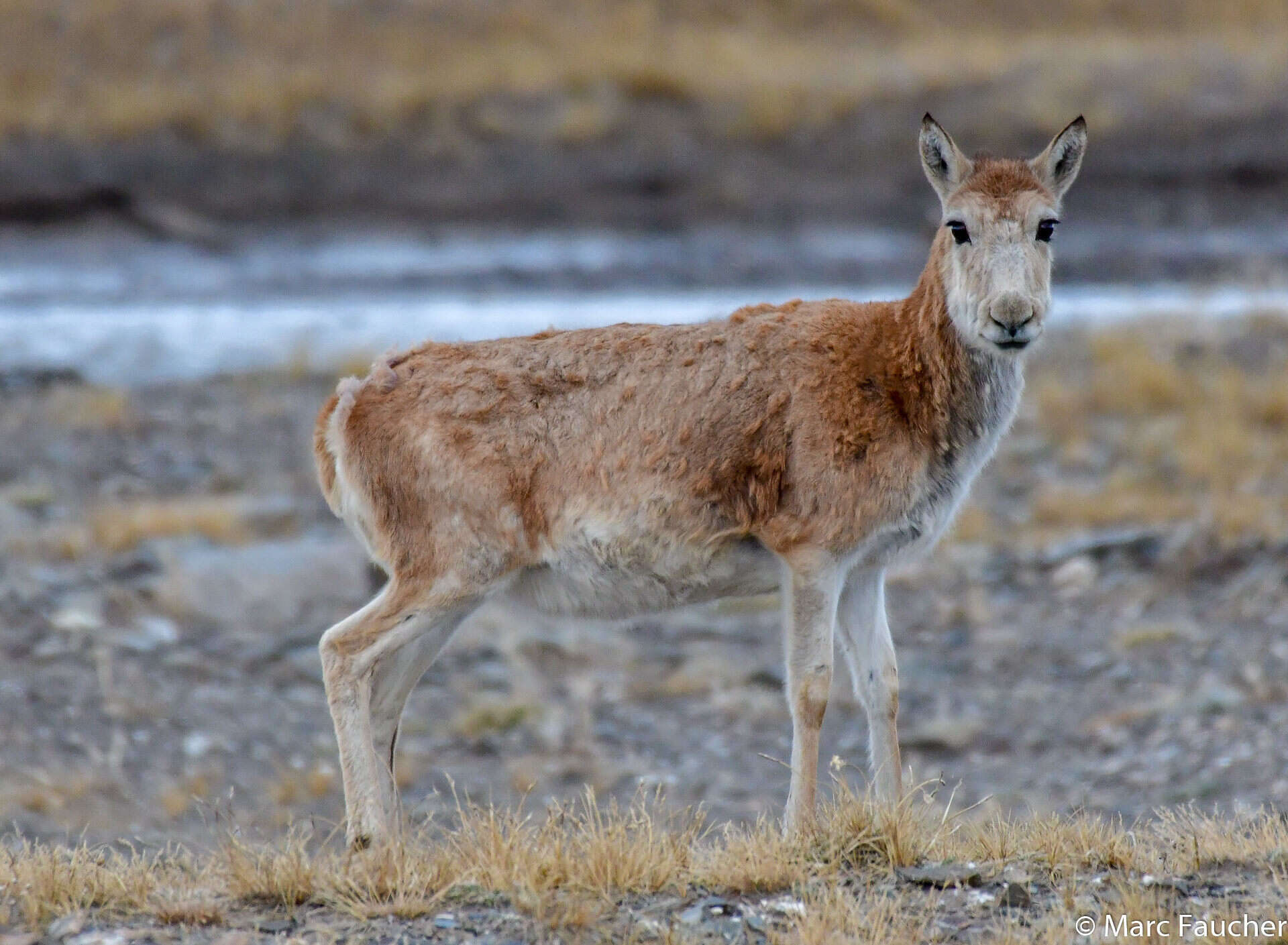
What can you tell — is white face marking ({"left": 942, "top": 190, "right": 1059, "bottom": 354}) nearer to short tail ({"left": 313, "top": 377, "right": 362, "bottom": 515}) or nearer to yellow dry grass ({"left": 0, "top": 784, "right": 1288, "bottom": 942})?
yellow dry grass ({"left": 0, "top": 784, "right": 1288, "bottom": 942})

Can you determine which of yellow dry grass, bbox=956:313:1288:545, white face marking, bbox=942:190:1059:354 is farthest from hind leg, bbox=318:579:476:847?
yellow dry grass, bbox=956:313:1288:545

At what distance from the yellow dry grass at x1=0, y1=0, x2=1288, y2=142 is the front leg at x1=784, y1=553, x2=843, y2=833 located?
22479 mm

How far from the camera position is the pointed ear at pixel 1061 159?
293 inches

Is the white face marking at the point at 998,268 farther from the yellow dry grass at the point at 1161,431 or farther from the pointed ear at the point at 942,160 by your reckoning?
the yellow dry grass at the point at 1161,431

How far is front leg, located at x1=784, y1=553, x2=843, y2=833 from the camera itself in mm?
7047

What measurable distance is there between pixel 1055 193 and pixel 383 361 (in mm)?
3031

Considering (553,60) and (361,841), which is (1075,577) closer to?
(361,841)

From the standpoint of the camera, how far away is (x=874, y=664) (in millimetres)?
7559

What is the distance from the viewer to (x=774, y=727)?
1081 centimetres

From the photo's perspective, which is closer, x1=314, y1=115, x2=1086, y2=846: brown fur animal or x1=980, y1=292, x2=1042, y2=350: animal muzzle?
x1=980, y1=292, x2=1042, y2=350: animal muzzle

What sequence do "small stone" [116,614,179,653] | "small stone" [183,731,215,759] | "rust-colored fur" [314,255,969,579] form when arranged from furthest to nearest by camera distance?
"small stone" [116,614,179,653] → "small stone" [183,731,215,759] → "rust-colored fur" [314,255,969,579]

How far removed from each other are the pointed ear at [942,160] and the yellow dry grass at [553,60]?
2170cm

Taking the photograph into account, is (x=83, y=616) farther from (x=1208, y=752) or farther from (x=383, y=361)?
(x=1208, y=752)

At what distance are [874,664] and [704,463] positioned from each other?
120 cm
